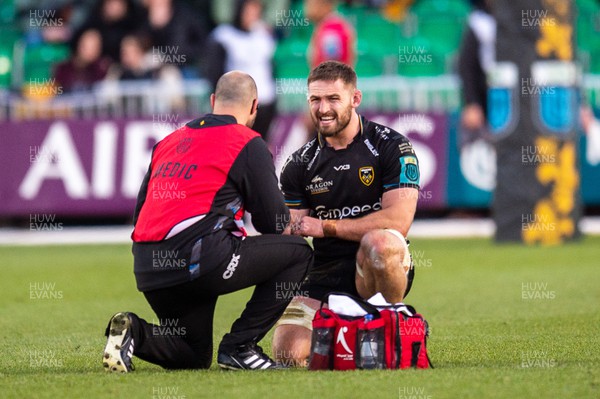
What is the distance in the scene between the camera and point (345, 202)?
7.56 m

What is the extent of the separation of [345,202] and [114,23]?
45.3ft

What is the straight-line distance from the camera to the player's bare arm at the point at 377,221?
722 centimetres

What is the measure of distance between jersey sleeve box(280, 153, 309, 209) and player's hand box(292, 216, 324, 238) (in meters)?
0.38

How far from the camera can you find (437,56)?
19.9 m

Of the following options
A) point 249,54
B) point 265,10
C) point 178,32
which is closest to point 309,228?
point 249,54

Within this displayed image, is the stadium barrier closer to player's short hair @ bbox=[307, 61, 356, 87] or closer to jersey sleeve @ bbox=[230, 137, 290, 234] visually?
player's short hair @ bbox=[307, 61, 356, 87]

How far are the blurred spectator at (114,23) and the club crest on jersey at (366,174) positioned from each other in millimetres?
13501

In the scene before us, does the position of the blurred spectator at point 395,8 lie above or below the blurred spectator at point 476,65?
above

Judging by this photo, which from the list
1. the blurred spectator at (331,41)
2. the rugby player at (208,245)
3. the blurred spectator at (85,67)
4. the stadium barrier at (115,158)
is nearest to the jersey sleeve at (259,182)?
the rugby player at (208,245)

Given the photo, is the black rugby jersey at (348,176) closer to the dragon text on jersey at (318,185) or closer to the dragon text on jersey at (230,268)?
the dragon text on jersey at (318,185)

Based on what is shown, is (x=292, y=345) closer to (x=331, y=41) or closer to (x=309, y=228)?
(x=309, y=228)

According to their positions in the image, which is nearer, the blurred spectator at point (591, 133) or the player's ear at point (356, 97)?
the player's ear at point (356, 97)

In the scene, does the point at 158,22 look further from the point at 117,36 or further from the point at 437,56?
the point at 437,56

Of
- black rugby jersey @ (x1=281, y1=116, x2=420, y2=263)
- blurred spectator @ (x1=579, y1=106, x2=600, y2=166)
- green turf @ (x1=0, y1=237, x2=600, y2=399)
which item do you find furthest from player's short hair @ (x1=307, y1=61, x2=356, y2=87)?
blurred spectator @ (x1=579, y1=106, x2=600, y2=166)
